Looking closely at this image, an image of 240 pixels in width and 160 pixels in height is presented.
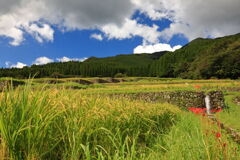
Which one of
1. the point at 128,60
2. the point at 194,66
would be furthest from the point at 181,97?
the point at 128,60

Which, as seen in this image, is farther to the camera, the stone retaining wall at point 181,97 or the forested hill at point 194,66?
the forested hill at point 194,66

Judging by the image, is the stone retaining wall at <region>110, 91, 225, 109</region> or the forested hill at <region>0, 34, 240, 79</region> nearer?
the stone retaining wall at <region>110, 91, 225, 109</region>

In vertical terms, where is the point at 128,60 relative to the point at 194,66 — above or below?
above

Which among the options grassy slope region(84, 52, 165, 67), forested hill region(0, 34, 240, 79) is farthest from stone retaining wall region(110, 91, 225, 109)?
grassy slope region(84, 52, 165, 67)

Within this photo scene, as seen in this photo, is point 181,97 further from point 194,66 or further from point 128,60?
point 128,60

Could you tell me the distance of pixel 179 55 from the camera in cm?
6431

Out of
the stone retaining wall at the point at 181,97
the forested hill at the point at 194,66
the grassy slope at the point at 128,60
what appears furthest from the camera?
the grassy slope at the point at 128,60

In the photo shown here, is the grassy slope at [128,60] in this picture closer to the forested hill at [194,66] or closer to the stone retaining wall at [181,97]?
the forested hill at [194,66]

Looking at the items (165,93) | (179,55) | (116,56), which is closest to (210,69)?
(179,55)

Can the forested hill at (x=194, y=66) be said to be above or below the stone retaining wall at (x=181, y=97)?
above

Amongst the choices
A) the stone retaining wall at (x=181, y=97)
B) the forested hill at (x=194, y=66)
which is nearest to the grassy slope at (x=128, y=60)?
the forested hill at (x=194, y=66)

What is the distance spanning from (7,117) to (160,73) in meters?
65.4

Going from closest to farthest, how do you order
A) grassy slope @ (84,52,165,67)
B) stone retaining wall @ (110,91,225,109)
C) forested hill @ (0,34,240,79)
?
stone retaining wall @ (110,91,225,109) < forested hill @ (0,34,240,79) < grassy slope @ (84,52,165,67)

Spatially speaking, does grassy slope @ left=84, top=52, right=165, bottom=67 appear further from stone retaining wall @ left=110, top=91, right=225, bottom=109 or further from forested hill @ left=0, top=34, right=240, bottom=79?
stone retaining wall @ left=110, top=91, right=225, bottom=109
